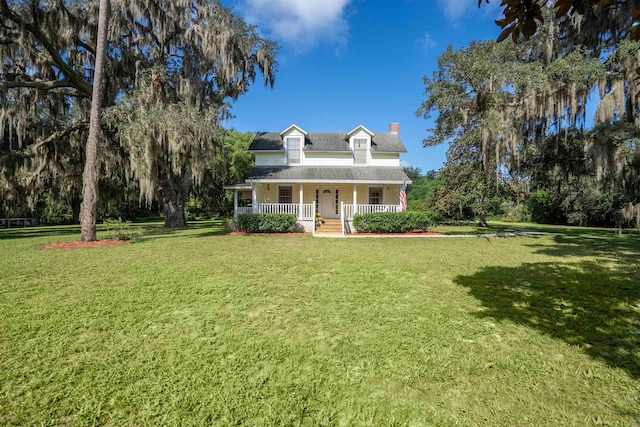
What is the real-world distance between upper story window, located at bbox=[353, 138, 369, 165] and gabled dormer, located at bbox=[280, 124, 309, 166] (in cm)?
326

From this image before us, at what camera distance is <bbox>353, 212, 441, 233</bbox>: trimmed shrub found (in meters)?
14.0

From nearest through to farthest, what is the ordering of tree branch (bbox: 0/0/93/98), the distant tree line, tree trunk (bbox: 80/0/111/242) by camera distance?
the distant tree line < tree trunk (bbox: 80/0/111/242) < tree branch (bbox: 0/0/93/98)

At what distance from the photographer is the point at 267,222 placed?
1403 centimetres

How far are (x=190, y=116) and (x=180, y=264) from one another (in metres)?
7.48

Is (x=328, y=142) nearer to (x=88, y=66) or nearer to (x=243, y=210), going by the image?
(x=243, y=210)

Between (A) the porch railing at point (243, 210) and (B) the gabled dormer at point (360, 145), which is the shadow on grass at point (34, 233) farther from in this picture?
(B) the gabled dormer at point (360, 145)

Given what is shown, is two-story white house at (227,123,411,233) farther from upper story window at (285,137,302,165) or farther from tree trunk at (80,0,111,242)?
tree trunk at (80,0,111,242)

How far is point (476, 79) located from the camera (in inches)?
589

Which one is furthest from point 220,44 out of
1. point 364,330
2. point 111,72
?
point 364,330

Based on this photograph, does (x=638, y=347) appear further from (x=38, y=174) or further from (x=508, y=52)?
(x=38, y=174)

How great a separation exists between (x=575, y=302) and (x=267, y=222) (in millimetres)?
11637

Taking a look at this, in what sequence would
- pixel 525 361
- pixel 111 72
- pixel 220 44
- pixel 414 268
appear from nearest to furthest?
pixel 525 361 → pixel 414 268 → pixel 111 72 → pixel 220 44

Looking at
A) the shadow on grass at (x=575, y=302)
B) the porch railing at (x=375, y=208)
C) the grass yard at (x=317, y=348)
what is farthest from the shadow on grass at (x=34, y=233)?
the shadow on grass at (x=575, y=302)

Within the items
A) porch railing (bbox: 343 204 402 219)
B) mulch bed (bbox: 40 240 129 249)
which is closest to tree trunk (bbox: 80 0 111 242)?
mulch bed (bbox: 40 240 129 249)
